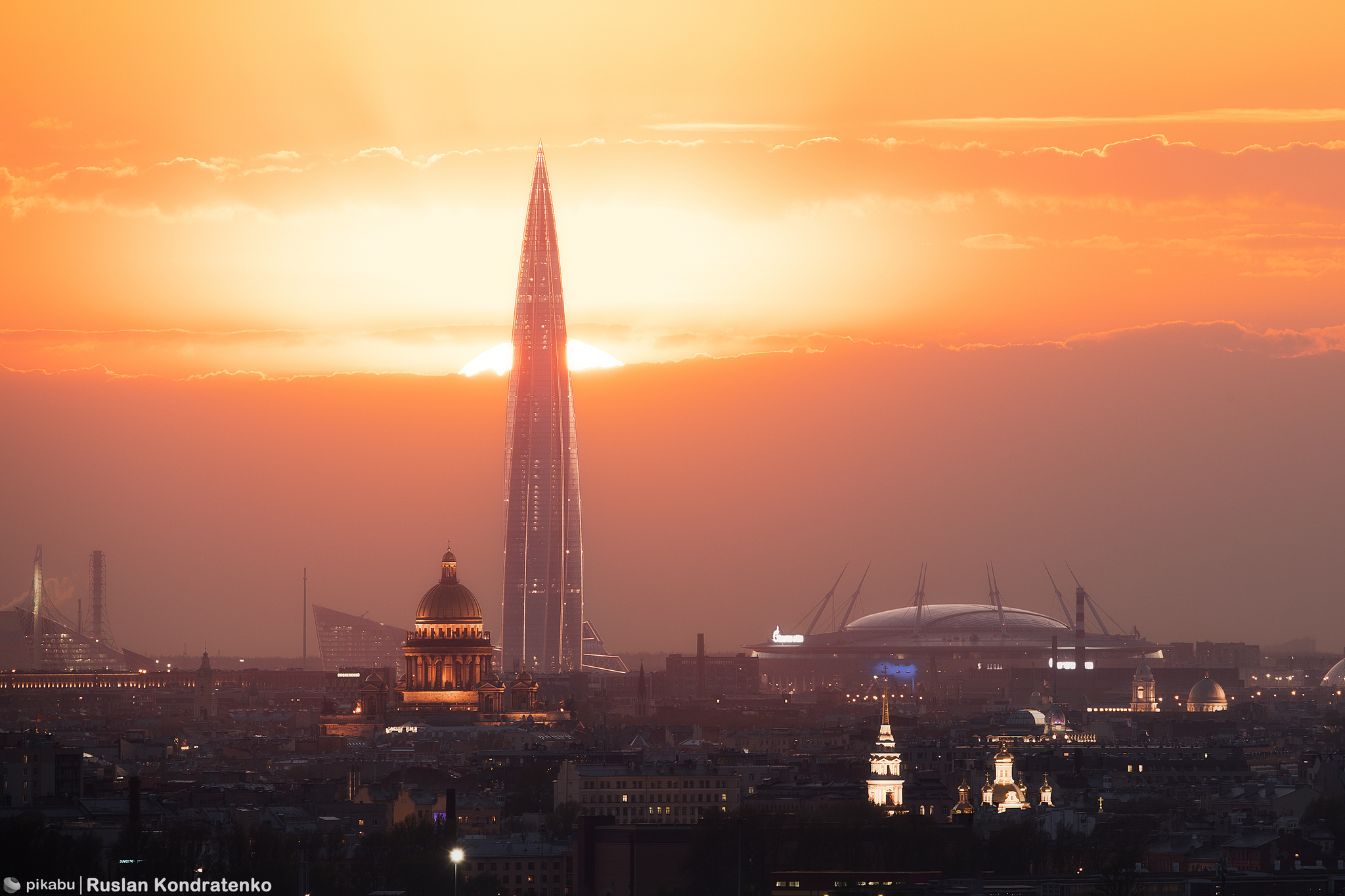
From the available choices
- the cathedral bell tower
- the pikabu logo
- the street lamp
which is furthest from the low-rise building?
the pikabu logo

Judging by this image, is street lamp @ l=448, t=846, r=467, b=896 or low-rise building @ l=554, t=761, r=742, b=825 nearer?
street lamp @ l=448, t=846, r=467, b=896

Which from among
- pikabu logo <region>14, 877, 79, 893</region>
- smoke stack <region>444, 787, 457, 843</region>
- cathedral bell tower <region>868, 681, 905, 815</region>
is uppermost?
cathedral bell tower <region>868, 681, 905, 815</region>

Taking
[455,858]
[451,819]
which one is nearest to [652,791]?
[451,819]

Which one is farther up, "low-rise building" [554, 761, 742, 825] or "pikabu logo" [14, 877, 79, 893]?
"low-rise building" [554, 761, 742, 825]

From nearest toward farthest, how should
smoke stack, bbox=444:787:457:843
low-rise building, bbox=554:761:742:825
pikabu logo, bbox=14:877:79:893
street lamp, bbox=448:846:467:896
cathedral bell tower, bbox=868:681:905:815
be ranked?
pikabu logo, bbox=14:877:79:893 < street lamp, bbox=448:846:467:896 < smoke stack, bbox=444:787:457:843 < low-rise building, bbox=554:761:742:825 < cathedral bell tower, bbox=868:681:905:815

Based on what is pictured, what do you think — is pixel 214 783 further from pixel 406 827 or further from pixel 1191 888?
pixel 1191 888

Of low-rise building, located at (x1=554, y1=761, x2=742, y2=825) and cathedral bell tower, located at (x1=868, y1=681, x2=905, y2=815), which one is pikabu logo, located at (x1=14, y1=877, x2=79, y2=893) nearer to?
low-rise building, located at (x1=554, y1=761, x2=742, y2=825)

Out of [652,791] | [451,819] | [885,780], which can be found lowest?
[451,819]

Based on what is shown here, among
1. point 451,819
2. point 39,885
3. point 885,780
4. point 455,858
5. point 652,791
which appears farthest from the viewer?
point 885,780

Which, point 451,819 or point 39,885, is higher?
point 451,819

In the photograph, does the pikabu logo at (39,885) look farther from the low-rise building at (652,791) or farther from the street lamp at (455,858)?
the low-rise building at (652,791)

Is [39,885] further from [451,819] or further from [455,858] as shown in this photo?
[451,819]

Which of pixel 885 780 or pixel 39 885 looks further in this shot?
pixel 885 780

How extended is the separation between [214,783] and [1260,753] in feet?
222
